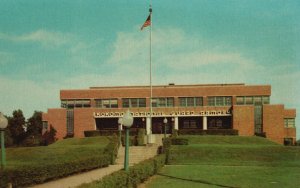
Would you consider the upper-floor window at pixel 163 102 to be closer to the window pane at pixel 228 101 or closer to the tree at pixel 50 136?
the window pane at pixel 228 101

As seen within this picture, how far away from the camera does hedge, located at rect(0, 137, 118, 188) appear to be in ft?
55.1

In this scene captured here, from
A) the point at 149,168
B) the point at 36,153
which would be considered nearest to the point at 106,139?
the point at 36,153

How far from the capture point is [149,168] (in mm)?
20781

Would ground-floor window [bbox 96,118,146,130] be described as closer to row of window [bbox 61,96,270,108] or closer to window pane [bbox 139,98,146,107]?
row of window [bbox 61,96,270,108]

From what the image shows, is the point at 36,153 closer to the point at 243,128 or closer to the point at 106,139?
the point at 106,139

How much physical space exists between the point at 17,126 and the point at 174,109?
24532 millimetres

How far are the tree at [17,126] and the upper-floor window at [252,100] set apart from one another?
111 ft

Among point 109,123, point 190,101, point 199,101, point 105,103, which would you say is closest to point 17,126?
point 105,103

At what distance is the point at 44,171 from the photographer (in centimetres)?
2048

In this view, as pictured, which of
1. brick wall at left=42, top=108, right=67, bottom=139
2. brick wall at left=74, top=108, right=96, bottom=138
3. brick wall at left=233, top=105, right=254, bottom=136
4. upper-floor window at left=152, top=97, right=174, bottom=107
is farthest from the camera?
upper-floor window at left=152, top=97, right=174, bottom=107

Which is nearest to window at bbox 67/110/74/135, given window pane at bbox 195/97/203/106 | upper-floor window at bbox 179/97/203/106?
upper-floor window at bbox 179/97/203/106

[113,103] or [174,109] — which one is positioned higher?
[113,103]

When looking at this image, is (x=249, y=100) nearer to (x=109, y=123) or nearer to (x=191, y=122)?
(x=191, y=122)

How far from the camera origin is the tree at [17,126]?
205 ft
